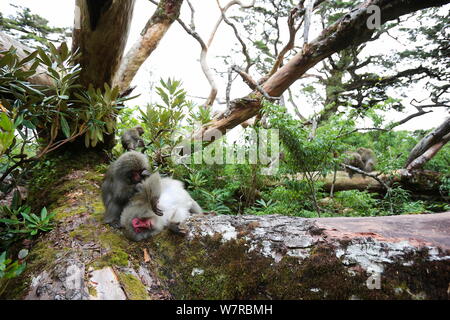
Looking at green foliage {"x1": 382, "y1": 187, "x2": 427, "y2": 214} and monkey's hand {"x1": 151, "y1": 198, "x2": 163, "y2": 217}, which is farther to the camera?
green foliage {"x1": 382, "y1": 187, "x2": 427, "y2": 214}

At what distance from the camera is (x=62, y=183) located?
2.81m

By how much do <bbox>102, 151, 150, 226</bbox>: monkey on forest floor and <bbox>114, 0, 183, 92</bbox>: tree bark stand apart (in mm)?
2118

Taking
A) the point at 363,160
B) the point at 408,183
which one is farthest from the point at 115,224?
the point at 363,160

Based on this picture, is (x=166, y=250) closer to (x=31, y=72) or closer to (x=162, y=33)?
(x=31, y=72)

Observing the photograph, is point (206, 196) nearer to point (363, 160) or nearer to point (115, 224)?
point (115, 224)

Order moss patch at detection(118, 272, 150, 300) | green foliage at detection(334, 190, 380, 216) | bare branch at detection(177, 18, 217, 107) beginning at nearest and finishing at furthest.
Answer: moss patch at detection(118, 272, 150, 300) < green foliage at detection(334, 190, 380, 216) < bare branch at detection(177, 18, 217, 107)

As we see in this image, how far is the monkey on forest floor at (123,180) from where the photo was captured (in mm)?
2168

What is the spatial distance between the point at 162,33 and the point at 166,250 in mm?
3593

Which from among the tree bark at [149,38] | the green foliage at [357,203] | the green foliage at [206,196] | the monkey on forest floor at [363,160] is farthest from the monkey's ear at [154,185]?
the monkey on forest floor at [363,160]

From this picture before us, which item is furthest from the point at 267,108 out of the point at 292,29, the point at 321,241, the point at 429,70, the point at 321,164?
the point at 429,70

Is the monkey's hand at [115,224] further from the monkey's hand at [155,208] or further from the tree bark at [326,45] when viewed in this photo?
the tree bark at [326,45]

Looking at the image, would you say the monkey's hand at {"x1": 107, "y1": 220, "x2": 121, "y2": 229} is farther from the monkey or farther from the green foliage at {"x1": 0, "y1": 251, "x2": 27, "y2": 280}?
the monkey

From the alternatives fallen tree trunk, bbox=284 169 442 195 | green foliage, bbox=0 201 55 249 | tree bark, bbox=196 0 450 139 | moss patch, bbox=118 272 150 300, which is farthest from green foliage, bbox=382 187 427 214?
green foliage, bbox=0 201 55 249

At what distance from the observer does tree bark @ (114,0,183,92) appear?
3.95 metres
